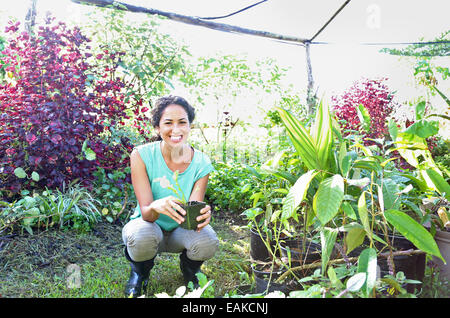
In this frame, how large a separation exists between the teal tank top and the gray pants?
7cm

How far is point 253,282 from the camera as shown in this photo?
75.1 inches

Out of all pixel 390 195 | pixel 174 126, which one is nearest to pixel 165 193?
pixel 174 126

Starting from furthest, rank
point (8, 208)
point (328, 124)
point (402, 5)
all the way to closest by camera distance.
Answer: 1. point (402, 5)
2. point (8, 208)
3. point (328, 124)

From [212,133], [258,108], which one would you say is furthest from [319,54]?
[212,133]

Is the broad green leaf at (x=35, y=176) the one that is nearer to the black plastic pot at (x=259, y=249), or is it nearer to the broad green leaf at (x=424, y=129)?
the black plastic pot at (x=259, y=249)

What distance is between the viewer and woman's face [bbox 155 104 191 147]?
1.82 meters

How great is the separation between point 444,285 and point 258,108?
12.2ft

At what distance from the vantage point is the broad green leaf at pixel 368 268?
1029 millimetres

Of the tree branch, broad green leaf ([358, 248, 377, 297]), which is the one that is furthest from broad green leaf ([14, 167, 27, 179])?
broad green leaf ([358, 248, 377, 297])

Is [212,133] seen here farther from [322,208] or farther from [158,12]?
[322,208]

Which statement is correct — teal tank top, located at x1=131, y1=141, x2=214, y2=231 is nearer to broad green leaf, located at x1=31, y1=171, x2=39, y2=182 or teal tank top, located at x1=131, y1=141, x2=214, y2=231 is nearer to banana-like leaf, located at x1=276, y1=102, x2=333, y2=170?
banana-like leaf, located at x1=276, y1=102, x2=333, y2=170

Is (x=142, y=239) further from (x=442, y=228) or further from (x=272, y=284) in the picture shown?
(x=442, y=228)

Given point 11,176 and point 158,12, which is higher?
point 158,12

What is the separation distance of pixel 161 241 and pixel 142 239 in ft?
0.61
